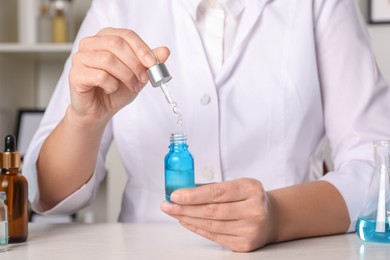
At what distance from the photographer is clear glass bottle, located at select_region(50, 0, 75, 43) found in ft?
9.59

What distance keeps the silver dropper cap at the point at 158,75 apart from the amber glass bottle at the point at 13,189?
27 cm

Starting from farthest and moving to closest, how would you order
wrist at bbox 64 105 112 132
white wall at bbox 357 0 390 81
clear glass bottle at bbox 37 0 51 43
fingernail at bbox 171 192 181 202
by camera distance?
clear glass bottle at bbox 37 0 51 43, white wall at bbox 357 0 390 81, wrist at bbox 64 105 112 132, fingernail at bbox 171 192 181 202

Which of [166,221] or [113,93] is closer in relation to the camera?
[113,93]

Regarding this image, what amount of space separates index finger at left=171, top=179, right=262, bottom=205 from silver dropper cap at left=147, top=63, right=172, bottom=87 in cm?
17

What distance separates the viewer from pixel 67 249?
114 cm

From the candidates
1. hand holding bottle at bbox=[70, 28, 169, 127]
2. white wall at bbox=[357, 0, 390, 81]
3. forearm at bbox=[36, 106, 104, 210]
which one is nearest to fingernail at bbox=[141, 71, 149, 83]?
hand holding bottle at bbox=[70, 28, 169, 127]

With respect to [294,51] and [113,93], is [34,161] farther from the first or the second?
[294,51]

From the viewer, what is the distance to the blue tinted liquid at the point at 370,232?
1153 millimetres

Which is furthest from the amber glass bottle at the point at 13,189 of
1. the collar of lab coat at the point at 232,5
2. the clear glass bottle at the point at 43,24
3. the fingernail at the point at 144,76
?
the clear glass bottle at the point at 43,24

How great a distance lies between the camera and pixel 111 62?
1.12 metres

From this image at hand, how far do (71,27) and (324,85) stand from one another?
1.66 metres

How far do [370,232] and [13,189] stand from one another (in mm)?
588

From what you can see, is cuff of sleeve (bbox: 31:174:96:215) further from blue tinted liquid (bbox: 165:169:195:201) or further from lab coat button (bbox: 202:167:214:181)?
blue tinted liquid (bbox: 165:169:195:201)

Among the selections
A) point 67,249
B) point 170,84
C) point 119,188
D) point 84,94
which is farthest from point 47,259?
point 119,188
